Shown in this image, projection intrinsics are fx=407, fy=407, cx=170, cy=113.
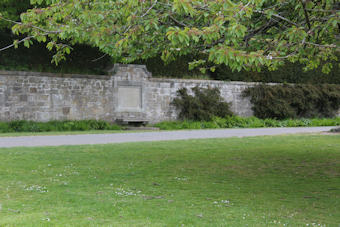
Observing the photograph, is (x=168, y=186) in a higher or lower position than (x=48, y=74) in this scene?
lower

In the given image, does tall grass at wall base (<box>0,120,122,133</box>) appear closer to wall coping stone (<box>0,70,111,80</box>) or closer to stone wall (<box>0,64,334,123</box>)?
stone wall (<box>0,64,334,123</box>)

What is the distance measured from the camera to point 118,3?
19.4 ft

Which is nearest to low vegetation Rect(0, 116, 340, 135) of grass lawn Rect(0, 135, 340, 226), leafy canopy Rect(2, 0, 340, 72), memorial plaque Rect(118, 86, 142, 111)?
memorial plaque Rect(118, 86, 142, 111)

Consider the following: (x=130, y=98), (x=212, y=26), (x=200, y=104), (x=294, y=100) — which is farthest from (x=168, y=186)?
(x=294, y=100)

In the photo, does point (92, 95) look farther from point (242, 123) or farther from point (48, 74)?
point (242, 123)

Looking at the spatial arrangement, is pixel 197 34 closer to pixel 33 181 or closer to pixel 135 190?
pixel 135 190

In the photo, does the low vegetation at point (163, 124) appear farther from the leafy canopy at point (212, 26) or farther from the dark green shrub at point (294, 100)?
the leafy canopy at point (212, 26)

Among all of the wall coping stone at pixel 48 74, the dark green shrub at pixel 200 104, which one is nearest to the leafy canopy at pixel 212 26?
the wall coping stone at pixel 48 74

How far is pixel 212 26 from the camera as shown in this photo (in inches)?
185

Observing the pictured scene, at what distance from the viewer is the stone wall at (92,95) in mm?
17562

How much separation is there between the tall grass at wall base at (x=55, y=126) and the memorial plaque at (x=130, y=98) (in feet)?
5.07

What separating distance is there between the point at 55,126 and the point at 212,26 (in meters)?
14.0

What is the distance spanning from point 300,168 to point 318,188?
189 centimetres

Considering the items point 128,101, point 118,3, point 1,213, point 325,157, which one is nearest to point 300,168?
point 325,157
